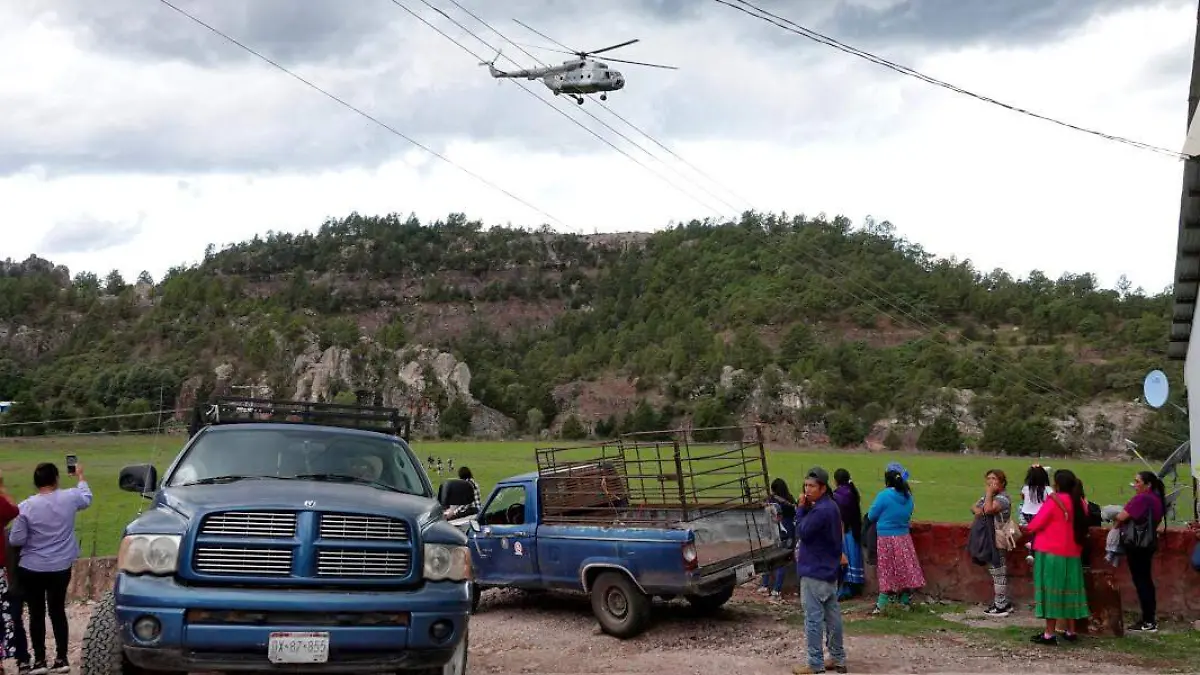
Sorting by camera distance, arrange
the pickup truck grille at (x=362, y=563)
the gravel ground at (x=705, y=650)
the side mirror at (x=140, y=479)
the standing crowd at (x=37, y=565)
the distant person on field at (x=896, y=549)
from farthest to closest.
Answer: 1. the distant person on field at (x=896, y=549)
2. the gravel ground at (x=705, y=650)
3. the standing crowd at (x=37, y=565)
4. the side mirror at (x=140, y=479)
5. the pickup truck grille at (x=362, y=563)

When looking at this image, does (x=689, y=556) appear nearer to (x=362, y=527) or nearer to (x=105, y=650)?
(x=362, y=527)

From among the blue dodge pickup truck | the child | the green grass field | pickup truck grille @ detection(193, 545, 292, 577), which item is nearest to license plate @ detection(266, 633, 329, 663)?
the blue dodge pickup truck

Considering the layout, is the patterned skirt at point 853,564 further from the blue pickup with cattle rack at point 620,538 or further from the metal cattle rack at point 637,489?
the metal cattle rack at point 637,489

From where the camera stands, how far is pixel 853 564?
13.3m

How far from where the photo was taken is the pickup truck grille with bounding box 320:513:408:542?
21.9ft

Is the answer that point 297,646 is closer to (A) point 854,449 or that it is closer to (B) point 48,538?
(B) point 48,538

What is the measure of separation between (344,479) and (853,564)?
7.60 meters

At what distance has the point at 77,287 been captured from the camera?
7441 inches

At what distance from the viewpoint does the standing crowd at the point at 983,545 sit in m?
9.02

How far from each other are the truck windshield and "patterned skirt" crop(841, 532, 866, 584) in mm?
6664

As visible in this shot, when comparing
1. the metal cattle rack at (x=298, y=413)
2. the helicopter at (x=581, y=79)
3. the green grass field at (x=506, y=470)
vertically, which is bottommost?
the green grass field at (x=506, y=470)

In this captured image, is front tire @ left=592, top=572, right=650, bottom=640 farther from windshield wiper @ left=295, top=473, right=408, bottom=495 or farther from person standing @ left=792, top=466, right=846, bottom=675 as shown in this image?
windshield wiper @ left=295, top=473, right=408, bottom=495

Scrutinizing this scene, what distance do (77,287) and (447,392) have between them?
284 ft

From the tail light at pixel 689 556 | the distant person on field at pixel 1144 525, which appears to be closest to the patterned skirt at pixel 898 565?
the distant person on field at pixel 1144 525
